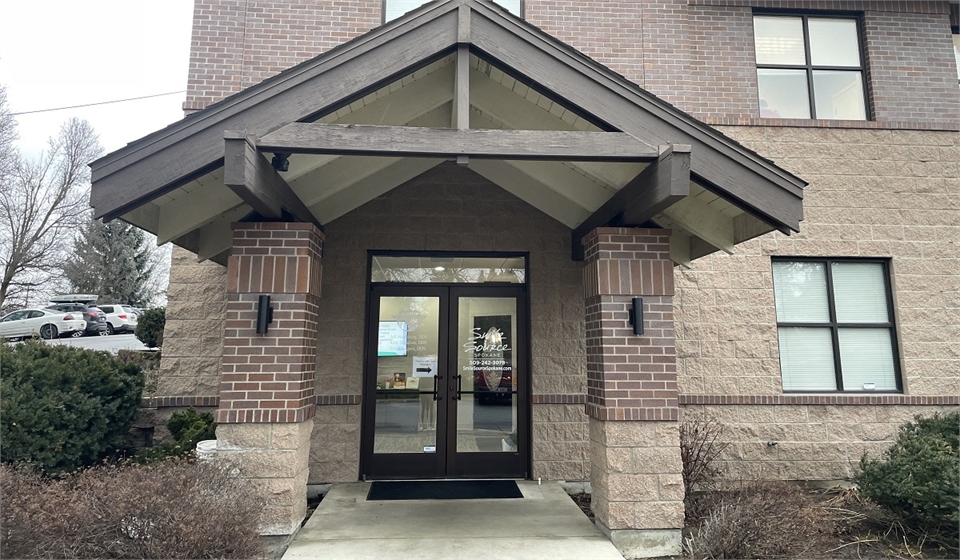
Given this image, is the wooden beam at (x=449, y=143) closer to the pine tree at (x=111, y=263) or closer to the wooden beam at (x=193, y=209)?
the wooden beam at (x=193, y=209)

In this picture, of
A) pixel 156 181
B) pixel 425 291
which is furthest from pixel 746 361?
pixel 156 181

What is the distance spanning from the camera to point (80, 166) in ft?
99.6

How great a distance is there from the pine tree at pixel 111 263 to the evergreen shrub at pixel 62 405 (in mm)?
31368

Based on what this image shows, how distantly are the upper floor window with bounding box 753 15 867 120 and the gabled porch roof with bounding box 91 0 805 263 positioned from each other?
397 centimetres

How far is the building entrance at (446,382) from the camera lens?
6902 mm

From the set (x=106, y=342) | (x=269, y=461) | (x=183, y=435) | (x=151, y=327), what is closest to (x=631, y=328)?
(x=269, y=461)

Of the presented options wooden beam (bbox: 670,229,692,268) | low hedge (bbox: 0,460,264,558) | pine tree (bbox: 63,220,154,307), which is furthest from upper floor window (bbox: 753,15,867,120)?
pine tree (bbox: 63,220,154,307)

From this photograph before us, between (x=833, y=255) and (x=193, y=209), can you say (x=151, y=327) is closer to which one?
(x=193, y=209)

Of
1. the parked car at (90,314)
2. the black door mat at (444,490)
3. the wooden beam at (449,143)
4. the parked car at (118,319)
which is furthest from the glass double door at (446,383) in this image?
the parked car at (118,319)

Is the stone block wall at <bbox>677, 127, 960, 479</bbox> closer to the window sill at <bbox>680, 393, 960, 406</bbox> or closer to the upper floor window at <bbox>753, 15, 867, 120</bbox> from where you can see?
the window sill at <bbox>680, 393, 960, 406</bbox>

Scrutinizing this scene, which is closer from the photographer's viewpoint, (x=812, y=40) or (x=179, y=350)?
(x=179, y=350)

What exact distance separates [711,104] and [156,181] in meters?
7.03

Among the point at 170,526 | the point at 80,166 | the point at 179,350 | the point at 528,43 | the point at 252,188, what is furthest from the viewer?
the point at 80,166

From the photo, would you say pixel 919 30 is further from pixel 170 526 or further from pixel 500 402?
pixel 170 526
